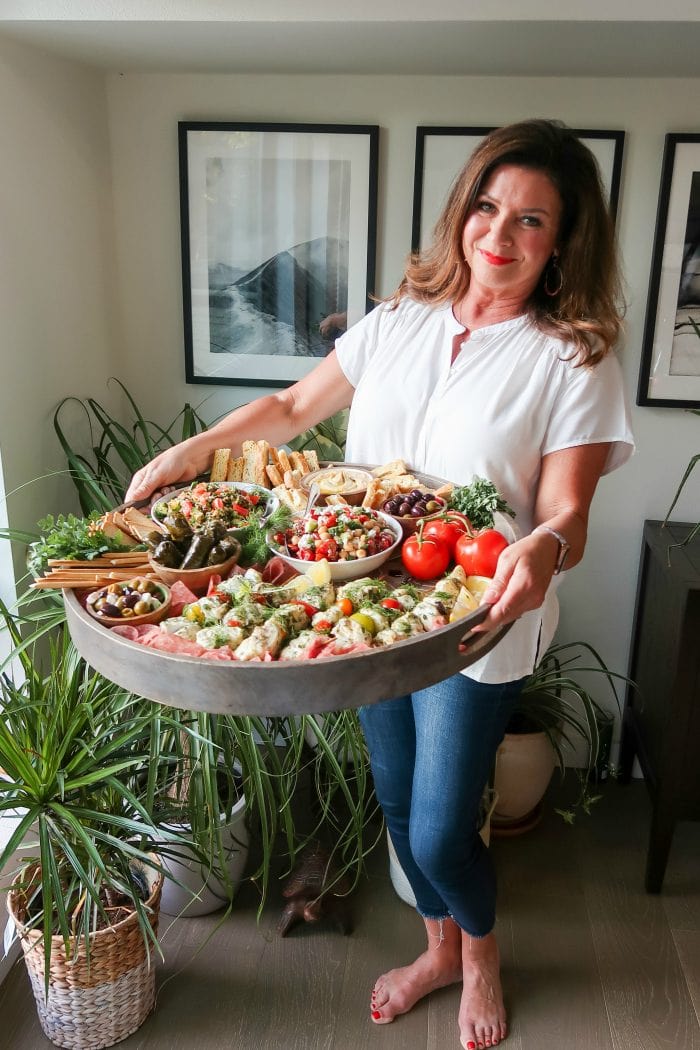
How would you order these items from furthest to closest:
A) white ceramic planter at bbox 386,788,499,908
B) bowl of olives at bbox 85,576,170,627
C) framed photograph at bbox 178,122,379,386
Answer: framed photograph at bbox 178,122,379,386
white ceramic planter at bbox 386,788,499,908
bowl of olives at bbox 85,576,170,627

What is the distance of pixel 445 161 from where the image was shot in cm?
223

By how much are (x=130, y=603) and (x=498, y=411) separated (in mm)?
709

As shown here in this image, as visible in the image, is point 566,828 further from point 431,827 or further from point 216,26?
point 216,26

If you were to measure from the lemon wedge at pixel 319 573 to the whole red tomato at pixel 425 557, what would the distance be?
0.13 metres

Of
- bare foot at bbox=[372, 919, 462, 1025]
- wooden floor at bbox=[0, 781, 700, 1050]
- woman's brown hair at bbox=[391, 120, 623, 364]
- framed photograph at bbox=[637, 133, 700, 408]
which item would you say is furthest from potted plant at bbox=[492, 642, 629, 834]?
woman's brown hair at bbox=[391, 120, 623, 364]

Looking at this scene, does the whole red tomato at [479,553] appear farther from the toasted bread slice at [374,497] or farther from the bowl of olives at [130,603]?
the bowl of olives at [130,603]

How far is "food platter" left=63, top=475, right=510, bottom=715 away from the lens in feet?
3.15

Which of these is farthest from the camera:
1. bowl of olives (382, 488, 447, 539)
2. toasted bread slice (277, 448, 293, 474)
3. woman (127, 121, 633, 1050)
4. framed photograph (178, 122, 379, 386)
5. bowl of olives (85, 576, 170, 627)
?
framed photograph (178, 122, 379, 386)

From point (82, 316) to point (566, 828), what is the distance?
199 cm

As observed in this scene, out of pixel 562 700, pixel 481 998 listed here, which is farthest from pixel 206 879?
pixel 562 700

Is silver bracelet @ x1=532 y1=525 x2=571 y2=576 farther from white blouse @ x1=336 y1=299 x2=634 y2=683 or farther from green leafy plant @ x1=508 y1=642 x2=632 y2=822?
green leafy plant @ x1=508 y1=642 x2=632 y2=822

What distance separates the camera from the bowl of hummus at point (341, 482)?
143cm

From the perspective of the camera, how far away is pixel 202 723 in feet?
5.73

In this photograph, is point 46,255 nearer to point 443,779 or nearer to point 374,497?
point 374,497
